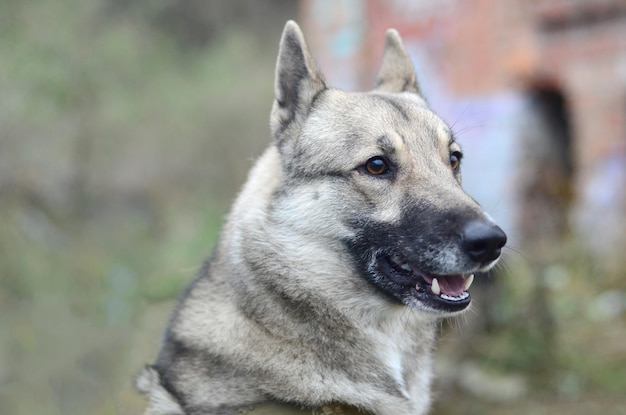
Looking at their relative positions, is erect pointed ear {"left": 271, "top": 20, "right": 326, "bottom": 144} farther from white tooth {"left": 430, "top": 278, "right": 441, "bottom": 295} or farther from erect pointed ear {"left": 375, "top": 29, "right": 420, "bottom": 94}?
white tooth {"left": 430, "top": 278, "right": 441, "bottom": 295}

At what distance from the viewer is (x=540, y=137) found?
10.0 metres

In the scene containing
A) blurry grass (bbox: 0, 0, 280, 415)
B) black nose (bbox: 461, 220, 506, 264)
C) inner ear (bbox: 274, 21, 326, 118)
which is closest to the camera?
black nose (bbox: 461, 220, 506, 264)

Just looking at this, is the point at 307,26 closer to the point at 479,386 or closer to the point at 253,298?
the point at 479,386

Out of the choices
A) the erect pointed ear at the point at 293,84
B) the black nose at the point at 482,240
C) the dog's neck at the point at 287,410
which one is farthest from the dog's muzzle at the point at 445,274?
the erect pointed ear at the point at 293,84

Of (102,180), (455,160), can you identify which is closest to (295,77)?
(455,160)

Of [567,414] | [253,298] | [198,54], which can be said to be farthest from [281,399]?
[198,54]

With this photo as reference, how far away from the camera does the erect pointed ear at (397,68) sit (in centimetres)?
431

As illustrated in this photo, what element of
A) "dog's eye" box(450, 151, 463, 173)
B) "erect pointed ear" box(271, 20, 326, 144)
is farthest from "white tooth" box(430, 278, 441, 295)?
"erect pointed ear" box(271, 20, 326, 144)

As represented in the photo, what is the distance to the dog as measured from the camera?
3234mm

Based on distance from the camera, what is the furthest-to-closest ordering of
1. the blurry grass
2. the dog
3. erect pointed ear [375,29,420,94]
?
the blurry grass, erect pointed ear [375,29,420,94], the dog

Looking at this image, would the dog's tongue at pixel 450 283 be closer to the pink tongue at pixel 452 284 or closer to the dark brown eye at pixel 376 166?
the pink tongue at pixel 452 284

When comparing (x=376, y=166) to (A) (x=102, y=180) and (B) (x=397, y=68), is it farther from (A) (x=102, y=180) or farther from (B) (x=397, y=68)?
(A) (x=102, y=180)

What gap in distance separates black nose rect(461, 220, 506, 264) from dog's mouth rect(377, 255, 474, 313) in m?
0.22

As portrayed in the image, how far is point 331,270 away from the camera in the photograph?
3504mm
